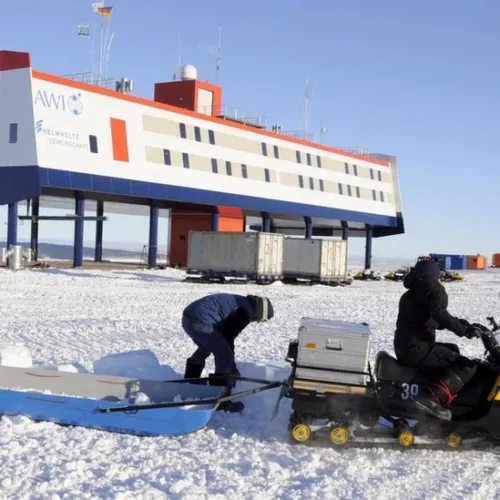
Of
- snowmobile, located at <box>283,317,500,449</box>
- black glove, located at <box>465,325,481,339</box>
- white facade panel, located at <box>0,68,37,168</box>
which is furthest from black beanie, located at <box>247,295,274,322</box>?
white facade panel, located at <box>0,68,37,168</box>

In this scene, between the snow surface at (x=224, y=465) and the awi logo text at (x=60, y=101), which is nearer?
the snow surface at (x=224, y=465)

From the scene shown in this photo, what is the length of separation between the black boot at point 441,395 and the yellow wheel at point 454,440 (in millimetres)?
173

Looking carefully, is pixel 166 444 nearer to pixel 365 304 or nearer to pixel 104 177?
pixel 365 304

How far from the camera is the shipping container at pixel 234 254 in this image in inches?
1267

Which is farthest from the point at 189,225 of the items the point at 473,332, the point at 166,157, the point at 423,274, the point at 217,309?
the point at 473,332

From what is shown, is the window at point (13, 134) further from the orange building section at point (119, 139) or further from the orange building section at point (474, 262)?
the orange building section at point (474, 262)

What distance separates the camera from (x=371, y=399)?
6.50 meters

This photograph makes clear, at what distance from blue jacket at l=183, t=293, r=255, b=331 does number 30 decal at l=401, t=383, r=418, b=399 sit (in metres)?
1.84

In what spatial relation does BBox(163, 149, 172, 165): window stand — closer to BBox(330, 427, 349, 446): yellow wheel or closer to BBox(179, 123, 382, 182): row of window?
BBox(179, 123, 382, 182): row of window

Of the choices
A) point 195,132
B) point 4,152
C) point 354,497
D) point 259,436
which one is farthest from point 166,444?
point 195,132

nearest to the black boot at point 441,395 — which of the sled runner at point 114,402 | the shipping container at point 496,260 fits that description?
the sled runner at point 114,402

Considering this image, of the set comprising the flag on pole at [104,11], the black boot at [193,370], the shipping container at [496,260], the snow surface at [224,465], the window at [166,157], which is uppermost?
the flag on pole at [104,11]

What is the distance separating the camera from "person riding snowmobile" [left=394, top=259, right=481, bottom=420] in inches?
250

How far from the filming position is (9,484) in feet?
17.0
